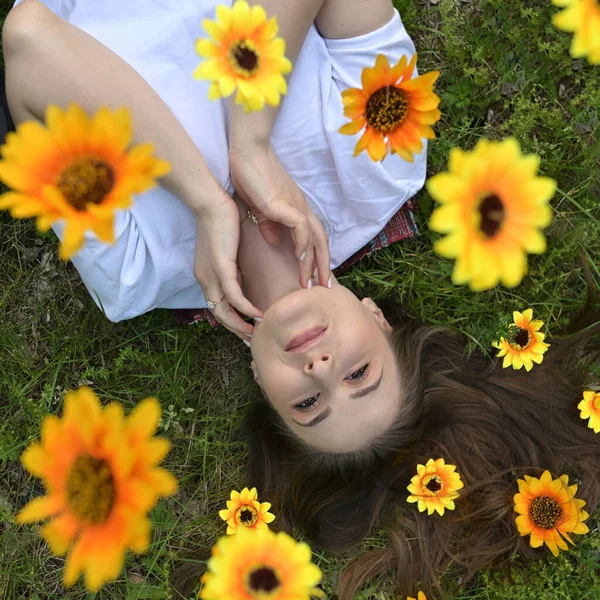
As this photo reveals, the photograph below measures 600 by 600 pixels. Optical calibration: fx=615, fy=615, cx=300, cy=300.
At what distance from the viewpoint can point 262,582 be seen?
1.07 metres

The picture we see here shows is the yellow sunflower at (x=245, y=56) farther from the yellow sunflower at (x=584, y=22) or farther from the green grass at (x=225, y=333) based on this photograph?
the green grass at (x=225, y=333)

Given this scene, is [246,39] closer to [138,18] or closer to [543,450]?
[138,18]

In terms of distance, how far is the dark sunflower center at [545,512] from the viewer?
5.64ft

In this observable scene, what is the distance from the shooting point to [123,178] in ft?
2.72

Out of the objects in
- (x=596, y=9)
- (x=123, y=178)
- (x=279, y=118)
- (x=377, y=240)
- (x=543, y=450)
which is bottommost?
(x=543, y=450)

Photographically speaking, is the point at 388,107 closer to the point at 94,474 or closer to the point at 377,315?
the point at 377,315

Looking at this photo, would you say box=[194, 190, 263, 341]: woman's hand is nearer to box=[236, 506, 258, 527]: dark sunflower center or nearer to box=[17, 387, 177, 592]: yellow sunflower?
box=[236, 506, 258, 527]: dark sunflower center

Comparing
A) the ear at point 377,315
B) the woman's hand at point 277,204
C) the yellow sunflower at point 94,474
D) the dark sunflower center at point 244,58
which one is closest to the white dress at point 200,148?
the woman's hand at point 277,204

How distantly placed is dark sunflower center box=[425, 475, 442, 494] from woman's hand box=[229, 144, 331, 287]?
0.66 meters

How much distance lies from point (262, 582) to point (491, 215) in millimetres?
727

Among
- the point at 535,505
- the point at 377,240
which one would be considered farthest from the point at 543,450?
the point at 377,240

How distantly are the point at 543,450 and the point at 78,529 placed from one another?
1.49 metres

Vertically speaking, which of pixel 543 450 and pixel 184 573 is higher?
pixel 543 450

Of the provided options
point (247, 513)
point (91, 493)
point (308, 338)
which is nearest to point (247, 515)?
point (247, 513)
